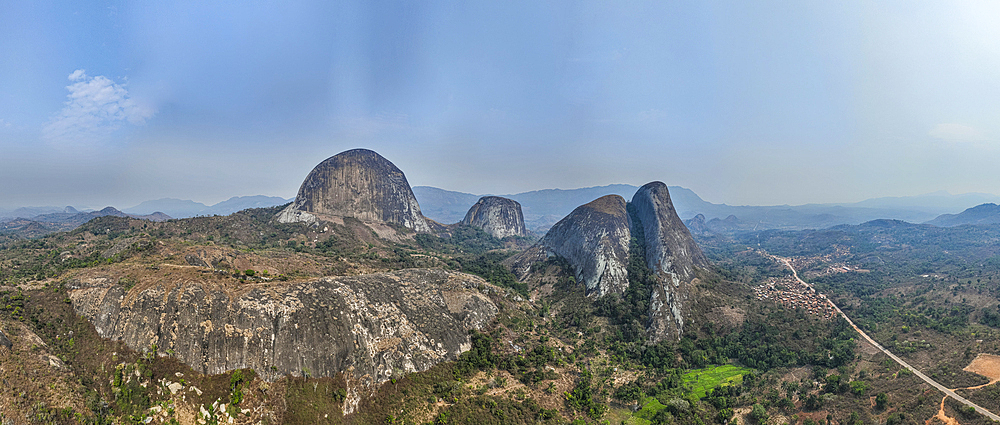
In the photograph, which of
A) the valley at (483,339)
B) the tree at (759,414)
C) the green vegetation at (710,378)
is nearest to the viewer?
the valley at (483,339)

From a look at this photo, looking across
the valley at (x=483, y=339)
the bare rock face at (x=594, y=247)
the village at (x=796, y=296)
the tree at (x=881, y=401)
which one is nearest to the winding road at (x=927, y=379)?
the valley at (x=483, y=339)

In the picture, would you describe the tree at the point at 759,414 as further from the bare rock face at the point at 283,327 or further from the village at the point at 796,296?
the village at the point at 796,296

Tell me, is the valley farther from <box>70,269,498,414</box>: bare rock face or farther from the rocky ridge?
the rocky ridge

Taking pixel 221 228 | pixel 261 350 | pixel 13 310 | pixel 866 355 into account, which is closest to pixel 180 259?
pixel 13 310

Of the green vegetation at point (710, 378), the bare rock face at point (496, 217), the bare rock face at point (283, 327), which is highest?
the bare rock face at point (496, 217)

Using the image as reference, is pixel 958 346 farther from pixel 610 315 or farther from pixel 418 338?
pixel 418 338

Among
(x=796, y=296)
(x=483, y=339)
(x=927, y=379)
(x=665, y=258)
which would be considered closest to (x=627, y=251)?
(x=665, y=258)

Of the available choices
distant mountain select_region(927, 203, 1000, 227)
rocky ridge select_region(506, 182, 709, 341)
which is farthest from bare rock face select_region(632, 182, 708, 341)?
distant mountain select_region(927, 203, 1000, 227)
